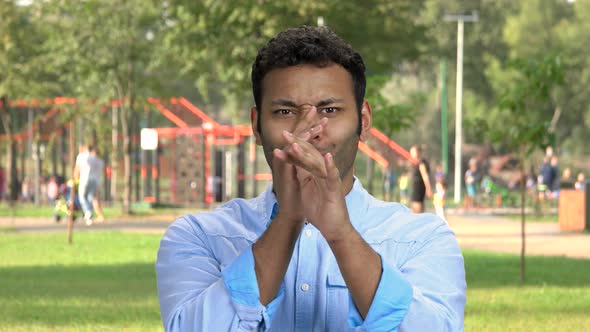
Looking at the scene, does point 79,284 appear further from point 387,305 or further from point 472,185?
point 472,185

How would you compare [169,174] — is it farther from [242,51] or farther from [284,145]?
[284,145]

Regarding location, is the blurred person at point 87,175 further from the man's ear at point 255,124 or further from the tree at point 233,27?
the man's ear at point 255,124

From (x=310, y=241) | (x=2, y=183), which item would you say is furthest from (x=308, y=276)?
(x=2, y=183)

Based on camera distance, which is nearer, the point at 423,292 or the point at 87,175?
the point at 423,292

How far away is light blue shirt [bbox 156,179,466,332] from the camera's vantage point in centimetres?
295

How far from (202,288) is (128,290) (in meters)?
11.7

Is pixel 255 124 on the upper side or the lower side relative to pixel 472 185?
upper

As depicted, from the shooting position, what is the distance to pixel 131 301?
13.5 meters

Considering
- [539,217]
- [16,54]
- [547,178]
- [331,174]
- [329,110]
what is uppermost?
[16,54]

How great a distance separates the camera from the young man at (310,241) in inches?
113

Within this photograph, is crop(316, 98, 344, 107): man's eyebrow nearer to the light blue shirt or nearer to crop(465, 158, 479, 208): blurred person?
the light blue shirt

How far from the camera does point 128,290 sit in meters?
14.7

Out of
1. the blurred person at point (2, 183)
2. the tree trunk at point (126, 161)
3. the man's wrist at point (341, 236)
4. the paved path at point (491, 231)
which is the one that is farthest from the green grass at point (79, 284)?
the blurred person at point (2, 183)

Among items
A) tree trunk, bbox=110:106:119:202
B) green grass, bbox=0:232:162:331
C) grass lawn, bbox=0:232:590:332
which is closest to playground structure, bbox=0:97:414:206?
tree trunk, bbox=110:106:119:202
